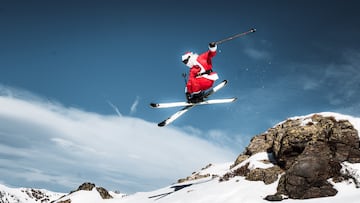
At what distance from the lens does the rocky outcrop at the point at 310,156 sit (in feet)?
50.0

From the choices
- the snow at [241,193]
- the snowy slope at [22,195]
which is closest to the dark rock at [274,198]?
the snow at [241,193]

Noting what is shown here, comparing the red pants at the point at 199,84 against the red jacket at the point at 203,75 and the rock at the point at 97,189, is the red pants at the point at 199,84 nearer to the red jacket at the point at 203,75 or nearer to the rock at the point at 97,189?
the red jacket at the point at 203,75

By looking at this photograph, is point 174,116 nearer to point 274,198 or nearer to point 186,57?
point 186,57

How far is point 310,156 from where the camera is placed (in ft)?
54.1

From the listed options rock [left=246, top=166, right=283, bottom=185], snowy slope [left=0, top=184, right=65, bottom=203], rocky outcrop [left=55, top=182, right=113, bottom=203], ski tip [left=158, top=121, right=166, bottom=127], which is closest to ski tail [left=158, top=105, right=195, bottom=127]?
ski tip [left=158, top=121, right=166, bottom=127]

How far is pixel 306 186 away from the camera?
15180mm

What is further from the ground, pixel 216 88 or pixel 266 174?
pixel 216 88

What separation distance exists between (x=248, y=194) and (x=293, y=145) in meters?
4.24

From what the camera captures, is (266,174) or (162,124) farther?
(266,174)

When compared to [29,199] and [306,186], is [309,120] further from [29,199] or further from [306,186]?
[29,199]

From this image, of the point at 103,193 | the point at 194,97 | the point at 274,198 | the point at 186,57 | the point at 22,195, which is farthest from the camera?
the point at 22,195

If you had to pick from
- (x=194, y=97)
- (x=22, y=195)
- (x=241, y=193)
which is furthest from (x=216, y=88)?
(x=22, y=195)

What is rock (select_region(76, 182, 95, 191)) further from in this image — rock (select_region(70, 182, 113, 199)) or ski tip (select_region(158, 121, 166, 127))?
ski tip (select_region(158, 121, 166, 127))

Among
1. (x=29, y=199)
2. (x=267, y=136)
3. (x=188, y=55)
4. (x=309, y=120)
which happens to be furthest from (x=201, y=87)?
(x=29, y=199)
